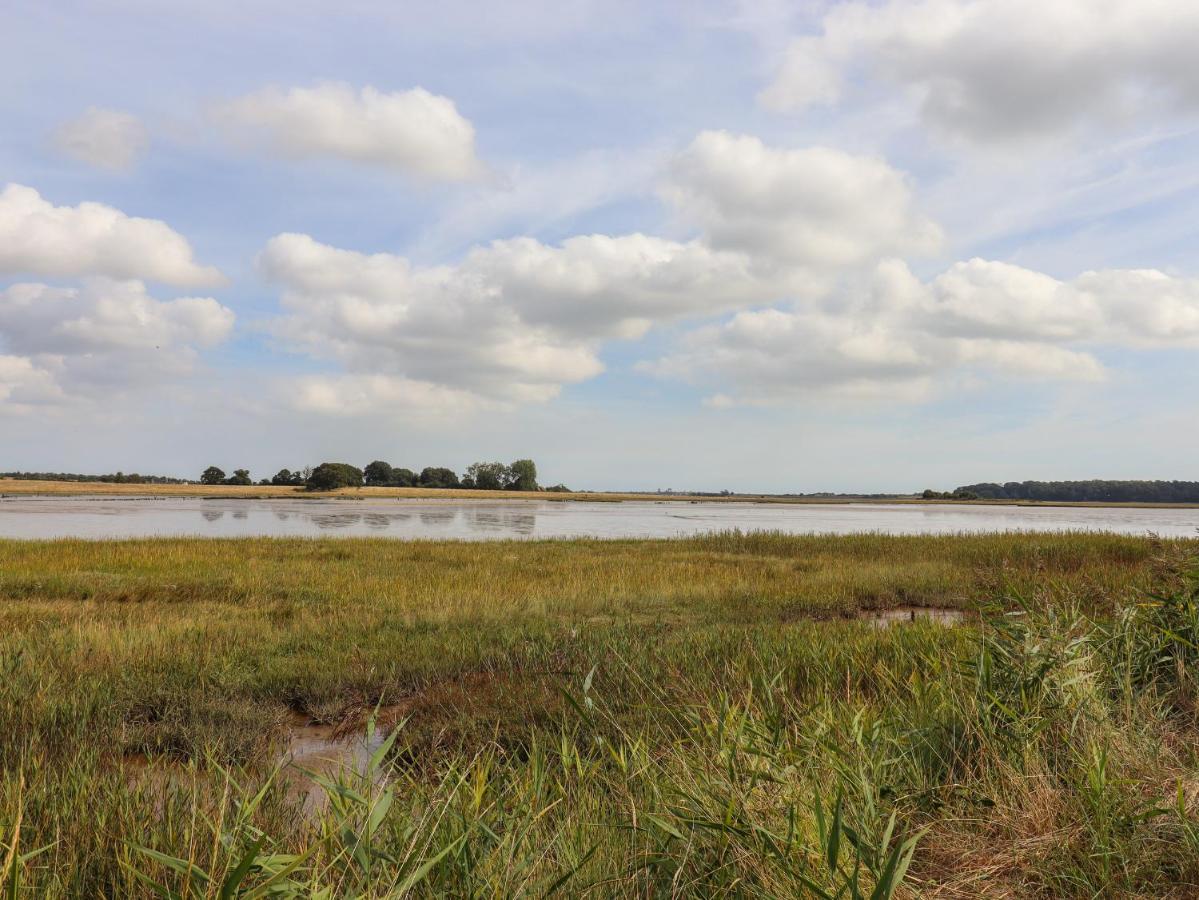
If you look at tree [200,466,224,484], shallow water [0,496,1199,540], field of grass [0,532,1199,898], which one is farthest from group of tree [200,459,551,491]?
field of grass [0,532,1199,898]

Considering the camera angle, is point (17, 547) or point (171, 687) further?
point (17, 547)

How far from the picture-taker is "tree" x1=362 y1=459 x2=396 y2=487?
147512 millimetres

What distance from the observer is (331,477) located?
120938 mm

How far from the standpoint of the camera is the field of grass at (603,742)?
267cm

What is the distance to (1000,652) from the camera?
459 centimetres

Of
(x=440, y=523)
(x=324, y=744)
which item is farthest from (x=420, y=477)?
(x=324, y=744)

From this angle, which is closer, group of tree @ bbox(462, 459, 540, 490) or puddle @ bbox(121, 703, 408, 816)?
puddle @ bbox(121, 703, 408, 816)

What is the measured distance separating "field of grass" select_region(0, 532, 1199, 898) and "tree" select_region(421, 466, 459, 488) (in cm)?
13981

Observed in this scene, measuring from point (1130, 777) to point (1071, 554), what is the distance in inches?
834

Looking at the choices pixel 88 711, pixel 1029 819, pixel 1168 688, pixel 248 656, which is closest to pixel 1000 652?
pixel 1029 819

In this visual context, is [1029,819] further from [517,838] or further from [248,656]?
[248,656]

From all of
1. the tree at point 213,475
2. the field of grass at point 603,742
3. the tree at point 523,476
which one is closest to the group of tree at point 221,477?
the tree at point 213,475

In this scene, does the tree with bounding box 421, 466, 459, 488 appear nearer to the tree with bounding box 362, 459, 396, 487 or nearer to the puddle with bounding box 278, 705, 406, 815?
the tree with bounding box 362, 459, 396, 487

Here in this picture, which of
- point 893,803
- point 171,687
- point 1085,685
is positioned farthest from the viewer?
point 171,687
